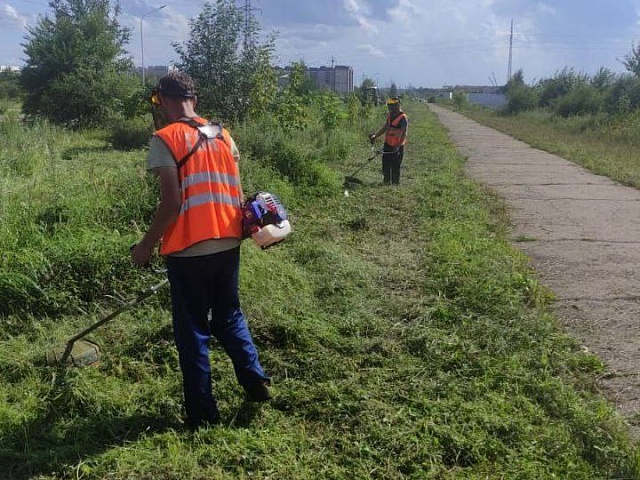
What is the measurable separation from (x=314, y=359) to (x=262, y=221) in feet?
3.82

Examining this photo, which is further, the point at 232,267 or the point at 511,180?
the point at 511,180

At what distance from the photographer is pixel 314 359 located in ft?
11.9

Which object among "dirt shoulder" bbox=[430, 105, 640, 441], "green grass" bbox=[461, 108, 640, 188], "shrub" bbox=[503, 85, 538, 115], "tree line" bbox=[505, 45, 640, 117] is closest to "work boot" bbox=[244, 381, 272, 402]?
"dirt shoulder" bbox=[430, 105, 640, 441]

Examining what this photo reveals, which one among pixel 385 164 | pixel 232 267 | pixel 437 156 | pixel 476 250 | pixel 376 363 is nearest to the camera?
pixel 232 267

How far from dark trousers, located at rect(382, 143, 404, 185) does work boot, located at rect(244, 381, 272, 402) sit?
292 inches

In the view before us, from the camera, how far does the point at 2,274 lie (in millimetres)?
4230

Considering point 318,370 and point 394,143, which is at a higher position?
point 394,143

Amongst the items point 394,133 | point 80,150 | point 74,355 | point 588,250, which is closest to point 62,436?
point 74,355

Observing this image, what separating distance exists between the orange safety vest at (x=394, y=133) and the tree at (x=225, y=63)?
3410mm

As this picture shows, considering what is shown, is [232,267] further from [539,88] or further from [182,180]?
[539,88]

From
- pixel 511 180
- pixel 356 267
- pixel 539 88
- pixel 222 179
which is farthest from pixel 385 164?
pixel 539 88

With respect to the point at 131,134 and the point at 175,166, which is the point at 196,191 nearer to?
the point at 175,166

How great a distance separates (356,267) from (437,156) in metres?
9.74

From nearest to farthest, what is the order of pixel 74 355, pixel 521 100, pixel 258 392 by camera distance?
pixel 258 392 → pixel 74 355 → pixel 521 100
